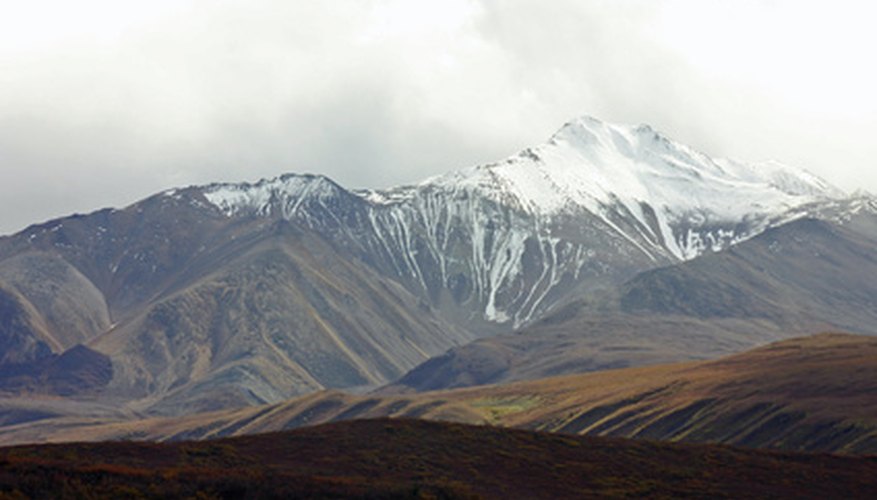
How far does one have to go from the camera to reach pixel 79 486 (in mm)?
90000

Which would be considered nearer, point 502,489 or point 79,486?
point 79,486

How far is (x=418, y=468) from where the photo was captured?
120 m

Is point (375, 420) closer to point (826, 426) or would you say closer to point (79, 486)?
point (79, 486)

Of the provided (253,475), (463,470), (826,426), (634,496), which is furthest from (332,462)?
(826,426)

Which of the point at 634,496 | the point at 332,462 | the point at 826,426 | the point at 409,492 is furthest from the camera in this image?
the point at 826,426

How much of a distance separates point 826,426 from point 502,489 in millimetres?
96337

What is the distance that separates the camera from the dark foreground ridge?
9500 centimetres

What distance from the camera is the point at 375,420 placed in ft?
461

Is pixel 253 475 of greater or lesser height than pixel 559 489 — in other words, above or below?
above

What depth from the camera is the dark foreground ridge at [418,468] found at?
3740 inches

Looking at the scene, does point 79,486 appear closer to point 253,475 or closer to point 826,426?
point 253,475

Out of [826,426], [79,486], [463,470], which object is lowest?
[826,426]

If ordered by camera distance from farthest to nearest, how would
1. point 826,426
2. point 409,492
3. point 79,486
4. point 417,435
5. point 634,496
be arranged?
point 826,426 → point 417,435 → point 634,496 → point 409,492 → point 79,486

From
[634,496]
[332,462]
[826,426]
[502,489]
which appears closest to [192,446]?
[332,462]
